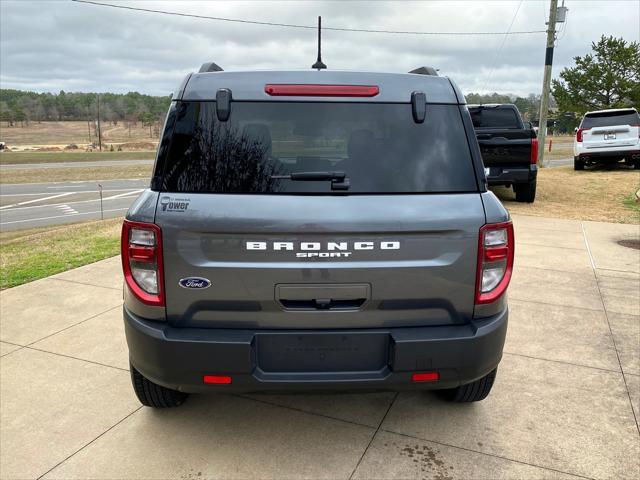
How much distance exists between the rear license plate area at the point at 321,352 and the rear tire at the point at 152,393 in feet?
2.90

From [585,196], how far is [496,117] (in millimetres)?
3564

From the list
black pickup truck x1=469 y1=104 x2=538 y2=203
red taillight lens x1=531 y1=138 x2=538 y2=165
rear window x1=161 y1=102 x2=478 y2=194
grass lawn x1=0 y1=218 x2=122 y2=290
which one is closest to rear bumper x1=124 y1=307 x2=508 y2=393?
rear window x1=161 y1=102 x2=478 y2=194

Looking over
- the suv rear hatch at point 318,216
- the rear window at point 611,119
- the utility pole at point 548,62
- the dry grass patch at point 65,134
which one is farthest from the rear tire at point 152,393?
the dry grass patch at point 65,134

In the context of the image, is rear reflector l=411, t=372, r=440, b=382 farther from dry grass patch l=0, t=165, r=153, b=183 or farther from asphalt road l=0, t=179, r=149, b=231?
dry grass patch l=0, t=165, r=153, b=183

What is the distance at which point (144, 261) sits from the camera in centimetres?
236

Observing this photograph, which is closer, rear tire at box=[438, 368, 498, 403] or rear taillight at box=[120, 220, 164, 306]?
rear taillight at box=[120, 220, 164, 306]

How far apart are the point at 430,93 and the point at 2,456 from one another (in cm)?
292

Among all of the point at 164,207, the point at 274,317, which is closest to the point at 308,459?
the point at 274,317

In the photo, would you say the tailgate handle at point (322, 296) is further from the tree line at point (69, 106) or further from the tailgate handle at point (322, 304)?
the tree line at point (69, 106)

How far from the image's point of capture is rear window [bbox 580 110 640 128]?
15.5m

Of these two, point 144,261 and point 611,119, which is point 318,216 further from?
point 611,119

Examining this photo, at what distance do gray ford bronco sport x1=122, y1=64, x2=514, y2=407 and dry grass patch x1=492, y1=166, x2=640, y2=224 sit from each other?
887cm

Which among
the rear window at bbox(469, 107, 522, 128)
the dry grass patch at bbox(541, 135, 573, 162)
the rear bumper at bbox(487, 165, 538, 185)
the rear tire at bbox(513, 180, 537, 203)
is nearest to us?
the rear bumper at bbox(487, 165, 538, 185)

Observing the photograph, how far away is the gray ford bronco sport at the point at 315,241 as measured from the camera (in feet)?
7.55
